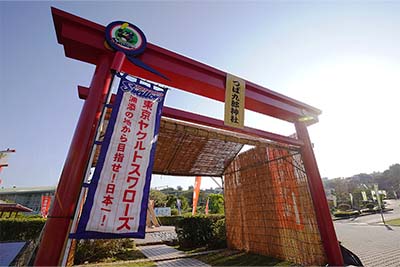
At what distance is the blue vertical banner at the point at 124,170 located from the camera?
6.53 ft

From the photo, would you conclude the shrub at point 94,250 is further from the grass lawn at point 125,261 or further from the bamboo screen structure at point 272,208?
the bamboo screen structure at point 272,208

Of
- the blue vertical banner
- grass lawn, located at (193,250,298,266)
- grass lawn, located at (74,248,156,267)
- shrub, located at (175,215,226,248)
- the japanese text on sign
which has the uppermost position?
the japanese text on sign

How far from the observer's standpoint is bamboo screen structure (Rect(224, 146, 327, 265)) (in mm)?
4371

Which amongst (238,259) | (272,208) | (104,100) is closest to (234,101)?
(104,100)

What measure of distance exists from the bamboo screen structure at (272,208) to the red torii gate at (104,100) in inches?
10.2

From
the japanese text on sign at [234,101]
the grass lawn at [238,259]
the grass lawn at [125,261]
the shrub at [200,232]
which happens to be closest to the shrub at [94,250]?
the grass lawn at [125,261]

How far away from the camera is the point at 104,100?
2.62m

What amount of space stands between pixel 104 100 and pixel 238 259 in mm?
4912

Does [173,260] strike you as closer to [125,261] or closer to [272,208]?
[125,261]

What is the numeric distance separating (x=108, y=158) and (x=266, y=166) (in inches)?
171

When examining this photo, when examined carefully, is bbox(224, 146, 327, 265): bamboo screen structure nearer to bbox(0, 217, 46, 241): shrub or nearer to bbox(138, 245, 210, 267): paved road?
bbox(138, 245, 210, 267): paved road

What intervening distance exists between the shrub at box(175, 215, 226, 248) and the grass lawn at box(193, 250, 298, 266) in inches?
42.3

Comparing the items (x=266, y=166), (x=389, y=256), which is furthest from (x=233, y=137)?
(x=389, y=256)

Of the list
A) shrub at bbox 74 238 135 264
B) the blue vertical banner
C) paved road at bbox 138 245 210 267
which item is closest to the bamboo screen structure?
paved road at bbox 138 245 210 267
